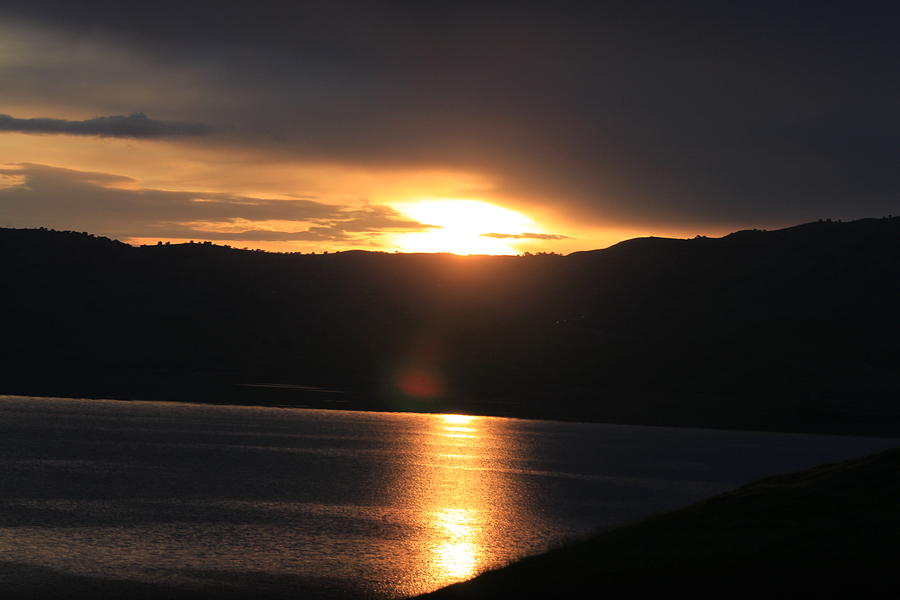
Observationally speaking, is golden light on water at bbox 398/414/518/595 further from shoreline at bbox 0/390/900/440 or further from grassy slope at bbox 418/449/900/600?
shoreline at bbox 0/390/900/440

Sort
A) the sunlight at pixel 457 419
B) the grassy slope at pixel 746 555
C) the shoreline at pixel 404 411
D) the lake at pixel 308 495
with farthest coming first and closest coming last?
the shoreline at pixel 404 411 < the sunlight at pixel 457 419 < the lake at pixel 308 495 < the grassy slope at pixel 746 555

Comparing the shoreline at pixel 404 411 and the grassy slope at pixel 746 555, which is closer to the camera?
the grassy slope at pixel 746 555

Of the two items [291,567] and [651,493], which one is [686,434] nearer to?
[651,493]

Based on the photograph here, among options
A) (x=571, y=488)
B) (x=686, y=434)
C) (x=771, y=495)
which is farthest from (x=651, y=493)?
(x=686, y=434)

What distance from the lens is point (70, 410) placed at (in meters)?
128

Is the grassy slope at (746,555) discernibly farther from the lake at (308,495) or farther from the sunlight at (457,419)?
the sunlight at (457,419)

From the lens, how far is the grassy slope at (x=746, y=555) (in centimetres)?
2577

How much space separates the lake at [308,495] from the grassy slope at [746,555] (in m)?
5.65

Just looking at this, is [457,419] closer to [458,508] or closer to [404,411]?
[404,411]

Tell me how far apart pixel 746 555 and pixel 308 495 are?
3274 centimetres

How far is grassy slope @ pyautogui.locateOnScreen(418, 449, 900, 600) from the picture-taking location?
84.5ft

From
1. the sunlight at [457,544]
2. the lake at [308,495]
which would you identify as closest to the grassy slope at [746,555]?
the sunlight at [457,544]

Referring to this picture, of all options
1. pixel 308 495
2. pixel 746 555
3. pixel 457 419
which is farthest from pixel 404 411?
pixel 746 555

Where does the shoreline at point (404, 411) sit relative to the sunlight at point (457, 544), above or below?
below
